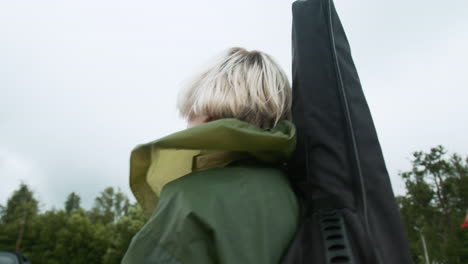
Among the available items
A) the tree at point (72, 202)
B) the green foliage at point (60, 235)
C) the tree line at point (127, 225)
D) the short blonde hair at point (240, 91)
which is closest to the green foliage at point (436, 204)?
the tree line at point (127, 225)

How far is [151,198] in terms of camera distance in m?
1.29

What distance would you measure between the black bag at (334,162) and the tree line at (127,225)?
100 feet

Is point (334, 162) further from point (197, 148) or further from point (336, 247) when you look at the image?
point (197, 148)

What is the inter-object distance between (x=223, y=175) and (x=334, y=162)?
0.33 m

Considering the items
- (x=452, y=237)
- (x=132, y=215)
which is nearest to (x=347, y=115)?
(x=452, y=237)

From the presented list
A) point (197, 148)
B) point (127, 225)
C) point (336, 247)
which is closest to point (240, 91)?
point (197, 148)

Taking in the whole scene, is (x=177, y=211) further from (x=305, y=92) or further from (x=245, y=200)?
(x=305, y=92)

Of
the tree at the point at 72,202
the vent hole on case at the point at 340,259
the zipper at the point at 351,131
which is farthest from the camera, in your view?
the tree at the point at 72,202

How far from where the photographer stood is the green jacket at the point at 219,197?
85 centimetres

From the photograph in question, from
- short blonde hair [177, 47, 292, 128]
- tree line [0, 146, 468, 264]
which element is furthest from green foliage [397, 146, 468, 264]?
short blonde hair [177, 47, 292, 128]

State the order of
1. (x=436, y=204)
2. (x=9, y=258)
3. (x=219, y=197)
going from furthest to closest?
(x=436, y=204) < (x=9, y=258) < (x=219, y=197)

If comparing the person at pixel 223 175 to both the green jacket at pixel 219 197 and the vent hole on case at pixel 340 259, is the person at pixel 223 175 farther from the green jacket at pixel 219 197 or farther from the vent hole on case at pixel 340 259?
the vent hole on case at pixel 340 259

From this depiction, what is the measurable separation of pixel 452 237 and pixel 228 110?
103 ft

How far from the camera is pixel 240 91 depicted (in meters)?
1.20
